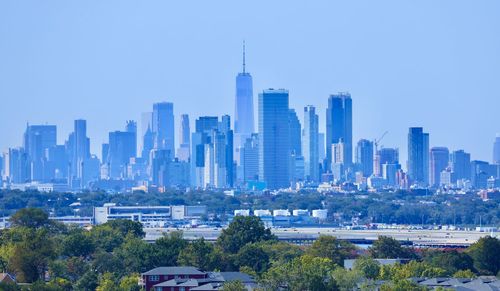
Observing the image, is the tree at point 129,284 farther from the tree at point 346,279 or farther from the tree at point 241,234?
the tree at point 241,234

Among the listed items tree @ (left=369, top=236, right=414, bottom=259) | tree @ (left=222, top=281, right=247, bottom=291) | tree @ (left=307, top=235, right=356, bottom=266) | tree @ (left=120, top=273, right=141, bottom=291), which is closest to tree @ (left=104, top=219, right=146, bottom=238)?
tree @ (left=369, top=236, right=414, bottom=259)

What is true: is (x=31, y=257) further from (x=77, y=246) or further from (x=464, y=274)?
(x=464, y=274)

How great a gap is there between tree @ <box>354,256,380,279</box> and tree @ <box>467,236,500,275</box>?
835cm

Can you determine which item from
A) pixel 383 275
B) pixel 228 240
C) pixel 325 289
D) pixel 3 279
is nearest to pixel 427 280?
pixel 383 275

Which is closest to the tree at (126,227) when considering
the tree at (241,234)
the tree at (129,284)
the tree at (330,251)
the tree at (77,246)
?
the tree at (241,234)

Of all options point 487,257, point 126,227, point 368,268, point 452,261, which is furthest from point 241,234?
point 368,268

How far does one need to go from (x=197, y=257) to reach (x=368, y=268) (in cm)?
851

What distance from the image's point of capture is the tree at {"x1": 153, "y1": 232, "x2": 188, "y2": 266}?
82.9m

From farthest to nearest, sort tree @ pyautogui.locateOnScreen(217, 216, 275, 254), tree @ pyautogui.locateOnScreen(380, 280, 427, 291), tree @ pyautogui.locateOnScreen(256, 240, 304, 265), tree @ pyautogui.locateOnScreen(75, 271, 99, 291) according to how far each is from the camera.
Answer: tree @ pyautogui.locateOnScreen(217, 216, 275, 254) < tree @ pyautogui.locateOnScreen(256, 240, 304, 265) < tree @ pyautogui.locateOnScreen(75, 271, 99, 291) < tree @ pyautogui.locateOnScreen(380, 280, 427, 291)

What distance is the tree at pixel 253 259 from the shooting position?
8200 centimetres

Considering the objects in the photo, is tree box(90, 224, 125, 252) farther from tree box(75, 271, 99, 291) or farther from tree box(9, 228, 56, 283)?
tree box(75, 271, 99, 291)

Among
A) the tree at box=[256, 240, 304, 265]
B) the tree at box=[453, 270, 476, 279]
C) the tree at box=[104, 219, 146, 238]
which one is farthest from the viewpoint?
the tree at box=[104, 219, 146, 238]

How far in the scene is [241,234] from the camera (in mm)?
95625

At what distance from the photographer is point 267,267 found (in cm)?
8100
